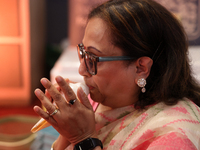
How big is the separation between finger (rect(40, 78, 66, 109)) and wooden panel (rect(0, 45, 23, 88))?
197 centimetres

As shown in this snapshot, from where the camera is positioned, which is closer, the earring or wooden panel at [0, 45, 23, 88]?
the earring

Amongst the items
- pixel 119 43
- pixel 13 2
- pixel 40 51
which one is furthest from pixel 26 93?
pixel 119 43

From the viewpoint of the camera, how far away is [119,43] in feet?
2.81

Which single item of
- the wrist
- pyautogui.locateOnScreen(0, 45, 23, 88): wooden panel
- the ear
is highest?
the ear

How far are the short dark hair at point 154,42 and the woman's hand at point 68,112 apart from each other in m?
0.23

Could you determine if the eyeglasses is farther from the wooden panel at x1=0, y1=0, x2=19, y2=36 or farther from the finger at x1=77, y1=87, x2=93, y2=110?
the wooden panel at x1=0, y1=0, x2=19, y2=36

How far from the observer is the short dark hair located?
0.84 metres

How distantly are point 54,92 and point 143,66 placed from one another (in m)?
0.34

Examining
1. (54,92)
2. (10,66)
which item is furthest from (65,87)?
(10,66)

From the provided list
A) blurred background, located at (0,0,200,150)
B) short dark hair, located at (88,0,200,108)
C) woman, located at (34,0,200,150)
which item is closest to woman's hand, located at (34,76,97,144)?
woman, located at (34,0,200,150)

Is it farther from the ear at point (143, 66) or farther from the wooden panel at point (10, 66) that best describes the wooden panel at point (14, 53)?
the ear at point (143, 66)

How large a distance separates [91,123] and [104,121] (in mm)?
196

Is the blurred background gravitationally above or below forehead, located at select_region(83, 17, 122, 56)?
below

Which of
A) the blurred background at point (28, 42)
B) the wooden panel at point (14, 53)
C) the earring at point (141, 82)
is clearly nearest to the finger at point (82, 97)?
the earring at point (141, 82)
